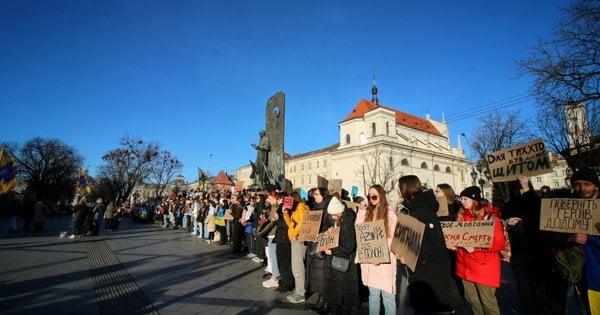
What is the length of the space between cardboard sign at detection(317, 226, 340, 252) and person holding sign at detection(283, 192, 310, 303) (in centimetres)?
105

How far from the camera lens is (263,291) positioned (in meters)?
6.60

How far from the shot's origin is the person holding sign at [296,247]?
235 inches

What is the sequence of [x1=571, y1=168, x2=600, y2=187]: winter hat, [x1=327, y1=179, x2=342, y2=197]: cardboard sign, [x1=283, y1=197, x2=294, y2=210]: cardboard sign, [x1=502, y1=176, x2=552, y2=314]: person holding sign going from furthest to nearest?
[x1=327, y1=179, x2=342, y2=197]: cardboard sign → [x1=283, y1=197, x2=294, y2=210]: cardboard sign → [x1=502, y1=176, x2=552, y2=314]: person holding sign → [x1=571, y1=168, x2=600, y2=187]: winter hat

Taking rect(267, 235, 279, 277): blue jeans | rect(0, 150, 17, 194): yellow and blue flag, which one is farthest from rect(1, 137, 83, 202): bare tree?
rect(267, 235, 279, 277): blue jeans

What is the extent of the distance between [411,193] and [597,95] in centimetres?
1413

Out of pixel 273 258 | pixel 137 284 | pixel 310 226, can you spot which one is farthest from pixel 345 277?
pixel 137 284

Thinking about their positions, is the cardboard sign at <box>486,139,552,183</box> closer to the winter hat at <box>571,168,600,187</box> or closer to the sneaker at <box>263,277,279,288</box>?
the winter hat at <box>571,168,600,187</box>

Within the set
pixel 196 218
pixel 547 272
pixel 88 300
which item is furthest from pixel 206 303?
pixel 196 218

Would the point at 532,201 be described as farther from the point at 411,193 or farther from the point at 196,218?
the point at 196,218

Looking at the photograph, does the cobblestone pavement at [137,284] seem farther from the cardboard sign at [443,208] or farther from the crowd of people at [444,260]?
the cardboard sign at [443,208]

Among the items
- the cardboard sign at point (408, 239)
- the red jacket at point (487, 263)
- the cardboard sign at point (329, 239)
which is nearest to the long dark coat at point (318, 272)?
the cardboard sign at point (329, 239)

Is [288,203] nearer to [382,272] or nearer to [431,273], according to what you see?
[382,272]

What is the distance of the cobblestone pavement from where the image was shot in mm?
5473

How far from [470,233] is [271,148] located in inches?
381
